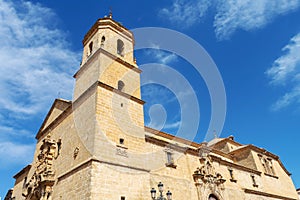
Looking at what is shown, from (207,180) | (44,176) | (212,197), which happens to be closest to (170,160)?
(207,180)

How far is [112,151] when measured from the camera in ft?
40.7

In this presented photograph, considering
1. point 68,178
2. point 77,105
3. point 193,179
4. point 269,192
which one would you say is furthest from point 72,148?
point 269,192

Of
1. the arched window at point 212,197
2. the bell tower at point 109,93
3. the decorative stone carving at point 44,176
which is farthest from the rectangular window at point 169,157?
the decorative stone carving at point 44,176

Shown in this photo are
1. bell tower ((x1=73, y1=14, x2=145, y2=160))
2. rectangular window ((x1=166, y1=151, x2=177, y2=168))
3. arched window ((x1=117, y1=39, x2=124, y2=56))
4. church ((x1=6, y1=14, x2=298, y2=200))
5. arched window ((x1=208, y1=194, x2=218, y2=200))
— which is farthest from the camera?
arched window ((x1=117, y1=39, x2=124, y2=56))

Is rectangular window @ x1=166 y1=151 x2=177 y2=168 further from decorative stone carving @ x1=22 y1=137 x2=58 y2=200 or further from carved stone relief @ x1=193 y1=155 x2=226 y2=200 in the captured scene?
decorative stone carving @ x1=22 y1=137 x2=58 y2=200

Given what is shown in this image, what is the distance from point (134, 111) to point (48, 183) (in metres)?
6.58

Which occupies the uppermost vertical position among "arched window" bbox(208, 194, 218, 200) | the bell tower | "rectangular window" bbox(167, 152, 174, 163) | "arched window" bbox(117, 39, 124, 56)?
"arched window" bbox(117, 39, 124, 56)

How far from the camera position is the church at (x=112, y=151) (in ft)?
38.9

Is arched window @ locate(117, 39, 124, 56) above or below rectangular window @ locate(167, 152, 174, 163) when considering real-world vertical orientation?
above

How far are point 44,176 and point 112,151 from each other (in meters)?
5.25

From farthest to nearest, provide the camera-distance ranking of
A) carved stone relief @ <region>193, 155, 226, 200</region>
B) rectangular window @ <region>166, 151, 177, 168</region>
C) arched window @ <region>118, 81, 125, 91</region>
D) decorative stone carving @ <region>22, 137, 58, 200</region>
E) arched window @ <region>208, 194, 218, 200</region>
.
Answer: arched window @ <region>208, 194, 218, 200</region>
carved stone relief @ <region>193, 155, 226, 200</region>
arched window @ <region>118, 81, 125, 91</region>
rectangular window @ <region>166, 151, 177, 168</region>
decorative stone carving @ <region>22, 137, 58, 200</region>

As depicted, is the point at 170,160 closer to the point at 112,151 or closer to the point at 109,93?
the point at 112,151

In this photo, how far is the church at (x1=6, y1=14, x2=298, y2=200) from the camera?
11849 mm

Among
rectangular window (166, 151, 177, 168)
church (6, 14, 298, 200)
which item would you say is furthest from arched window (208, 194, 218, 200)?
rectangular window (166, 151, 177, 168)
